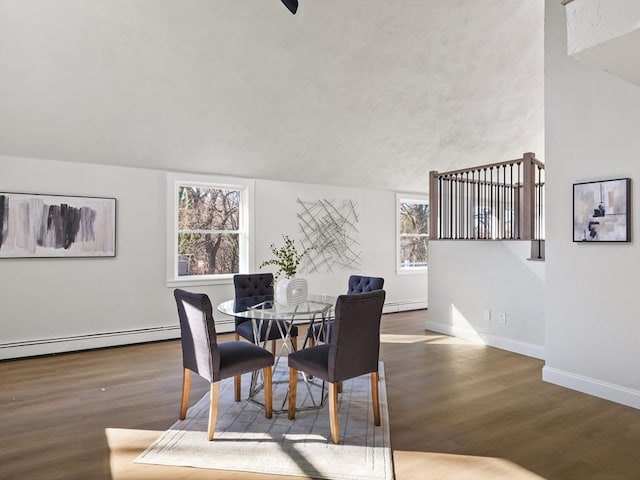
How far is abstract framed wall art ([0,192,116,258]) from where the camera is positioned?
177 inches

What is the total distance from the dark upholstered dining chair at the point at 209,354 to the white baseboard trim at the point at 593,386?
2.58 metres

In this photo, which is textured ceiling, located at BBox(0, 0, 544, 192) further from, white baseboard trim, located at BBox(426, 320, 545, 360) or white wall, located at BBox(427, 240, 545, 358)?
white baseboard trim, located at BBox(426, 320, 545, 360)

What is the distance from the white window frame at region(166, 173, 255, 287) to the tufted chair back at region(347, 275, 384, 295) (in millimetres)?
2023

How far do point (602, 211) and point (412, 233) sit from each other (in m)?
4.46

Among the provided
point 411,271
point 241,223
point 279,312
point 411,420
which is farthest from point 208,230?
point 411,420

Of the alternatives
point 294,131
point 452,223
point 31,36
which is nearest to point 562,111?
point 452,223

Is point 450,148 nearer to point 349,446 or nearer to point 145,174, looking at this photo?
point 145,174

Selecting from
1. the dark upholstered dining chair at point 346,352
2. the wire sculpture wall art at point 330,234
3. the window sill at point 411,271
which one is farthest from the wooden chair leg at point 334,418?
the window sill at point 411,271

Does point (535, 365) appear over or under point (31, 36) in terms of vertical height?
under

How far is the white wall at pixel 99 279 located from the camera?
4547 mm

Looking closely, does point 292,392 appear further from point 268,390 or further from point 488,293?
point 488,293

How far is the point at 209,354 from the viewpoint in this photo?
8.95 feet

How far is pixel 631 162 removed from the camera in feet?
10.9

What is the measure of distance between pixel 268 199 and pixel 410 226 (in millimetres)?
2988
